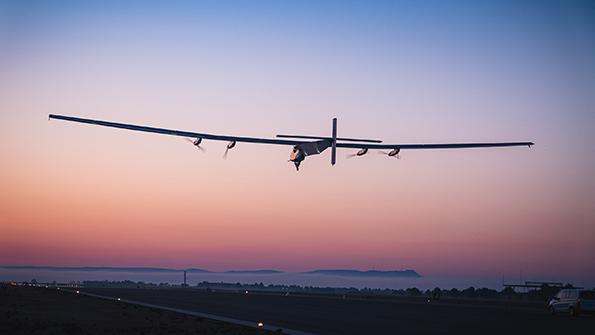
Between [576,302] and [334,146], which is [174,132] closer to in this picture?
[334,146]

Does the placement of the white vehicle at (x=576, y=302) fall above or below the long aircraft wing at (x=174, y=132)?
below

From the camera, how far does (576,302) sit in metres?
48.2

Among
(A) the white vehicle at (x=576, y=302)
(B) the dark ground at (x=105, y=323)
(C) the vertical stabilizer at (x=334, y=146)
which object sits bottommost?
(B) the dark ground at (x=105, y=323)

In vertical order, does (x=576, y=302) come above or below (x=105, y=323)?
above

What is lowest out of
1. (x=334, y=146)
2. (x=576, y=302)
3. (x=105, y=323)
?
(x=105, y=323)

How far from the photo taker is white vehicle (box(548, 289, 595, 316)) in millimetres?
47875

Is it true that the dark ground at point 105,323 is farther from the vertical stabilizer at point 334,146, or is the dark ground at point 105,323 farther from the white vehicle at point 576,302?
the white vehicle at point 576,302

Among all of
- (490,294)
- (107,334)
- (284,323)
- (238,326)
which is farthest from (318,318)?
(490,294)

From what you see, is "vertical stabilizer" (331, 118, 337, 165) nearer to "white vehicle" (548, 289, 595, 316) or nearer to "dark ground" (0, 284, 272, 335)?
"dark ground" (0, 284, 272, 335)

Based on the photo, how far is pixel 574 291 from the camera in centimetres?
4897

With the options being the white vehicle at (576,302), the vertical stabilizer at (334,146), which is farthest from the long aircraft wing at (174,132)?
the white vehicle at (576,302)

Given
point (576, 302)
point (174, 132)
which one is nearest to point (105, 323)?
point (174, 132)

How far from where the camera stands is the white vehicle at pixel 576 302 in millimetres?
47875

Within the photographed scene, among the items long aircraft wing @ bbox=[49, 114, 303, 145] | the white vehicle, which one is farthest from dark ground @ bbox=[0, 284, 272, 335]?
the white vehicle
